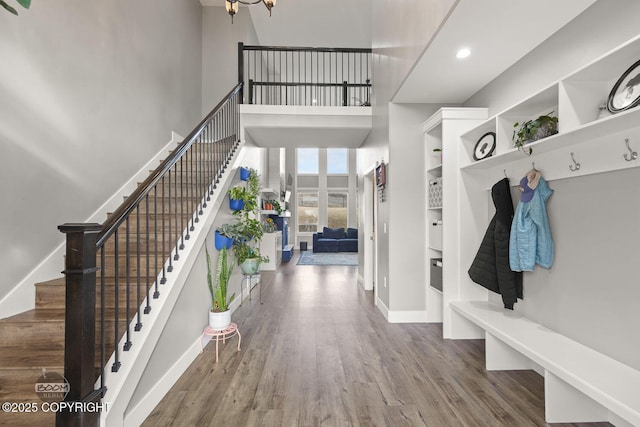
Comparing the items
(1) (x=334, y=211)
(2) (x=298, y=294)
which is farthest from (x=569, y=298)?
(1) (x=334, y=211)

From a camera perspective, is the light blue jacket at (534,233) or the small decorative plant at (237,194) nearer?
the light blue jacket at (534,233)

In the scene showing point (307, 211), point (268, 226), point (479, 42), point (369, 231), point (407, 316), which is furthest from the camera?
point (307, 211)

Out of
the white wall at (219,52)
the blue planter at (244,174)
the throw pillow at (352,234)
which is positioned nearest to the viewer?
the blue planter at (244,174)

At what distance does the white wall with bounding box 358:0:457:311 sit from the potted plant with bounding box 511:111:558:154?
0.95 metres

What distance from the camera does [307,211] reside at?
13.3 metres

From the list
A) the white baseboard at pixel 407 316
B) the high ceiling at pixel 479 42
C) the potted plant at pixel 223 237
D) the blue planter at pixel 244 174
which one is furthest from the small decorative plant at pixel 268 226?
the high ceiling at pixel 479 42

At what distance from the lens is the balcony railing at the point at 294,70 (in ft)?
16.6

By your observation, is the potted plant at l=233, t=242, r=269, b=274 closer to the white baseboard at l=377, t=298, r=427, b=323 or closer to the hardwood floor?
the hardwood floor

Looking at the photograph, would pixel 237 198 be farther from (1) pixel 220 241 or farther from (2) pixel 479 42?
(2) pixel 479 42

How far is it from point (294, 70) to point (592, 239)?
745 centimetres

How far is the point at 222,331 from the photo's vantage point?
9.10ft

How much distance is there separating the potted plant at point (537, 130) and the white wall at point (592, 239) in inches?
14.0

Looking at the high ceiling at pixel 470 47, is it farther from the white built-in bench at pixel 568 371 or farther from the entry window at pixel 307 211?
the entry window at pixel 307 211

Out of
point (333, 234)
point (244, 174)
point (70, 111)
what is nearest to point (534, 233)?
point (244, 174)
